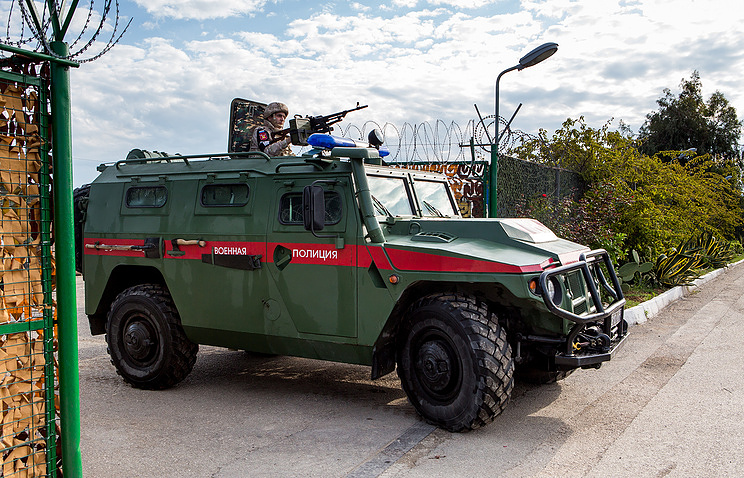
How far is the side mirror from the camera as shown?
4945 millimetres

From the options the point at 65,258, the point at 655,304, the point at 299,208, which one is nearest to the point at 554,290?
the point at 299,208

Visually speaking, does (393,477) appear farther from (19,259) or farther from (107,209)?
(107,209)

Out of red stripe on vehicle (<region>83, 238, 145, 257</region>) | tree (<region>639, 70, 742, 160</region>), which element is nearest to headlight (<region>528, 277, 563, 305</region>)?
red stripe on vehicle (<region>83, 238, 145, 257</region>)

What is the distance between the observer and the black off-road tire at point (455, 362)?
4574 mm

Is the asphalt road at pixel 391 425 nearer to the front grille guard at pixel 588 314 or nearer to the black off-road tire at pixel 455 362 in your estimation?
the black off-road tire at pixel 455 362

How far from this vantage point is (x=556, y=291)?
4766 millimetres

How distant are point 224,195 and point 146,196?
3.27 ft

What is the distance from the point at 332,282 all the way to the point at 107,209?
9.28 ft

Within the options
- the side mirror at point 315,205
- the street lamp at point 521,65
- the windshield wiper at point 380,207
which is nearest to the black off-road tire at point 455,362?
the windshield wiper at point 380,207

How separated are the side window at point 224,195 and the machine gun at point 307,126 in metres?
1.53

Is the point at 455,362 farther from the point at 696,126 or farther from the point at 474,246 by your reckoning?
the point at 696,126

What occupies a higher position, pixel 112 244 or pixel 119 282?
pixel 112 244

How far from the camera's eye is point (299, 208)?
5492 millimetres

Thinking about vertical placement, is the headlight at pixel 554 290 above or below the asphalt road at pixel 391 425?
above
